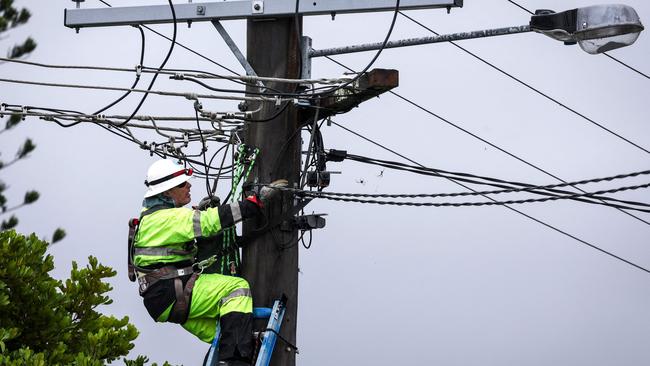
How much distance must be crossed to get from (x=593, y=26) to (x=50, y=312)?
5209 millimetres

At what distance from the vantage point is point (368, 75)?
11.3m

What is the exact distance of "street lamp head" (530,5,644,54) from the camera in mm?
10992

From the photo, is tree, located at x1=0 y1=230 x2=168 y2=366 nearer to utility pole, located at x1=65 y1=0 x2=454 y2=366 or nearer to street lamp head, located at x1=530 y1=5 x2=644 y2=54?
utility pole, located at x1=65 y1=0 x2=454 y2=366

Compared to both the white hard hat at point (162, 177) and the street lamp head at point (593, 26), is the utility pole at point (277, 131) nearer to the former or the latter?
the white hard hat at point (162, 177)

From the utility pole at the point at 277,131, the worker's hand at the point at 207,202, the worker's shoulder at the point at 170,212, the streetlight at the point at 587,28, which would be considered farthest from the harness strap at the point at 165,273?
the streetlight at the point at 587,28

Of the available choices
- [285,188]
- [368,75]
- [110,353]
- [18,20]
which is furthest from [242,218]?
[18,20]

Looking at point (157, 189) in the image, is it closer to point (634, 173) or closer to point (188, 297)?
point (188, 297)

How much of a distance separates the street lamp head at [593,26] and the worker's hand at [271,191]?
2.24m

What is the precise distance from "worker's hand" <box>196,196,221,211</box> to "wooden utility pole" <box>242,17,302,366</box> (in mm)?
424

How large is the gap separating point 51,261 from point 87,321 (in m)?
0.63

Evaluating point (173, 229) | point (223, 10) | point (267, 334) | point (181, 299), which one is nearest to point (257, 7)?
point (223, 10)

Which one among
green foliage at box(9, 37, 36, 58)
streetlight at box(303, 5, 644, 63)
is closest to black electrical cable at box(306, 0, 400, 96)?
streetlight at box(303, 5, 644, 63)

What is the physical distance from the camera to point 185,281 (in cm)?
1166

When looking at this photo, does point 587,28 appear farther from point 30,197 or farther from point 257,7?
point 30,197
